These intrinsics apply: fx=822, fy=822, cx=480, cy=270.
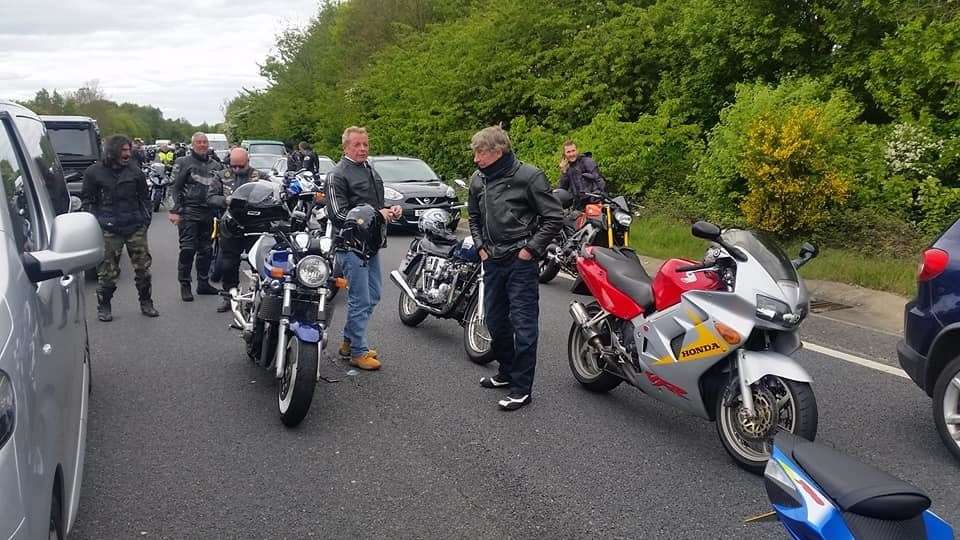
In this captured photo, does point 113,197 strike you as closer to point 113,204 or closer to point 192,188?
point 113,204

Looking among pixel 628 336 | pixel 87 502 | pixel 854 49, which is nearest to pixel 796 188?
pixel 854 49

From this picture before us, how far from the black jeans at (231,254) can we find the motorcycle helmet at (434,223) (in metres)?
2.04

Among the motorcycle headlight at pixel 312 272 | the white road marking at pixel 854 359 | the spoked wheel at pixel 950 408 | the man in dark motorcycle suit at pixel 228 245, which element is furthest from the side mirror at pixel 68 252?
the white road marking at pixel 854 359

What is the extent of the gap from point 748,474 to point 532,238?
1.93 meters

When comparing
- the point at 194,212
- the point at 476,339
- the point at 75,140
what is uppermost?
the point at 75,140

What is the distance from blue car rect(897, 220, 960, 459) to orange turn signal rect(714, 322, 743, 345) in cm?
128

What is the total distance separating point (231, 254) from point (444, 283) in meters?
2.66

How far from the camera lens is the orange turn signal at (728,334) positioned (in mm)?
4273

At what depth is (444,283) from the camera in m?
7.29

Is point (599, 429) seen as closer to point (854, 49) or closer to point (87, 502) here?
point (87, 502)

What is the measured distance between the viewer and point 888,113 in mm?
12844

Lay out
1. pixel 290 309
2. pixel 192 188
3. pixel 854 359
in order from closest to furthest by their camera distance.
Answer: pixel 290 309
pixel 854 359
pixel 192 188

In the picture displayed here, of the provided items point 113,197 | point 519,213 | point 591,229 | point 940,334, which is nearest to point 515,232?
point 519,213

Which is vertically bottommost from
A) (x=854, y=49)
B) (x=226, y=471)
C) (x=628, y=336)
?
(x=226, y=471)
